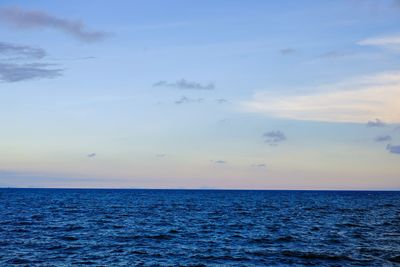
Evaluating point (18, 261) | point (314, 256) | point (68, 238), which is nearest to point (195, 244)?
point (314, 256)

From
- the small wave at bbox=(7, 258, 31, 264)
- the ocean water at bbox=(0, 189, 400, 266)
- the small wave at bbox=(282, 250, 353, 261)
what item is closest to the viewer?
the small wave at bbox=(7, 258, 31, 264)

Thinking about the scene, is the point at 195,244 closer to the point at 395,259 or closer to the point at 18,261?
the point at 18,261

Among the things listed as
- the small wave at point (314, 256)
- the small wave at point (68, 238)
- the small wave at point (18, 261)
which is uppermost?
the small wave at point (68, 238)

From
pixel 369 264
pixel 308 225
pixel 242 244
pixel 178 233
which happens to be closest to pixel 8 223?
pixel 178 233

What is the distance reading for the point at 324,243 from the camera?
44688 mm

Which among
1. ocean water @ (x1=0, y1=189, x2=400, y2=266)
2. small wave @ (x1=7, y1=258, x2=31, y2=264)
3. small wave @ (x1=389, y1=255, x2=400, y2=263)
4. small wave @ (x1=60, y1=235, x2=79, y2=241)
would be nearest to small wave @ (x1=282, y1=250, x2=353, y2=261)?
ocean water @ (x1=0, y1=189, x2=400, y2=266)

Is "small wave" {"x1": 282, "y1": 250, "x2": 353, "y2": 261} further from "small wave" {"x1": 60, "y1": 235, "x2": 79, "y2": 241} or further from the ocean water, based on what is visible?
"small wave" {"x1": 60, "y1": 235, "x2": 79, "y2": 241}

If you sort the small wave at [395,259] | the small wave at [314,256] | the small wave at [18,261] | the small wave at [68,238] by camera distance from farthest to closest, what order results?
the small wave at [68,238]
the small wave at [314,256]
the small wave at [395,259]
the small wave at [18,261]

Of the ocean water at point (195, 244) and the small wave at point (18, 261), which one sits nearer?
the small wave at point (18, 261)

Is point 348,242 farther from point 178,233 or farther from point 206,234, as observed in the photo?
point 178,233

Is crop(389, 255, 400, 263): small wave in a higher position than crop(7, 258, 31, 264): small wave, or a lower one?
higher

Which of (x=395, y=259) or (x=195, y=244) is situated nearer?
(x=395, y=259)

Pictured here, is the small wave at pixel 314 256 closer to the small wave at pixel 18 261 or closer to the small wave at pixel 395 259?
the small wave at pixel 395 259

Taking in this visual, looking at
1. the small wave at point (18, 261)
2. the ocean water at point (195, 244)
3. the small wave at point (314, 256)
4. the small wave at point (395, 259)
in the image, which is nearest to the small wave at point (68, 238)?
the ocean water at point (195, 244)
